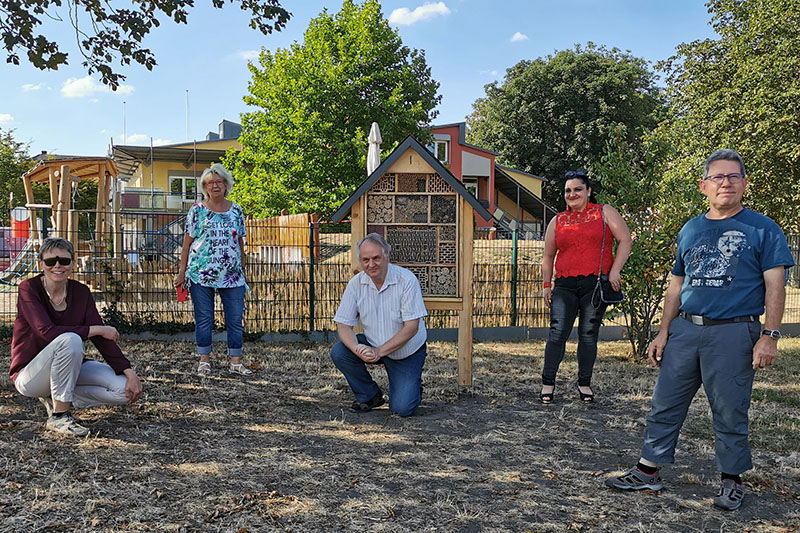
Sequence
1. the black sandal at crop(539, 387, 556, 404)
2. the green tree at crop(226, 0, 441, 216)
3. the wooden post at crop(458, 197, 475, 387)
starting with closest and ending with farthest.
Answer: the black sandal at crop(539, 387, 556, 404) < the wooden post at crop(458, 197, 475, 387) < the green tree at crop(226, 0, 441, 216)

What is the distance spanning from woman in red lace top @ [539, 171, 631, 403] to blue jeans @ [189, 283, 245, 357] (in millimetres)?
2886

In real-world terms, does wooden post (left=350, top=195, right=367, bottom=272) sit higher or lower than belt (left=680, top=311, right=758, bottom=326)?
higher

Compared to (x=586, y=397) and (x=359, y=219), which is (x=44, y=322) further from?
(x=586, y=397)

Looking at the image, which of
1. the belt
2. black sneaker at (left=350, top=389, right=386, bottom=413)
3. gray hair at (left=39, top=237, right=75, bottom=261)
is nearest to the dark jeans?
black sneaker at (left=350, top=389, right=386, bottom=413)

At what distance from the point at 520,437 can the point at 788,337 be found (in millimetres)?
7926

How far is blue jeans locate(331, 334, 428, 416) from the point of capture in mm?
4883

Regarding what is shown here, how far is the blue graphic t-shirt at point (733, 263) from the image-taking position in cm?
302

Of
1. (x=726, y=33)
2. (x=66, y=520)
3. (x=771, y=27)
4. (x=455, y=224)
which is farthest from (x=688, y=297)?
(x=726, y=33)

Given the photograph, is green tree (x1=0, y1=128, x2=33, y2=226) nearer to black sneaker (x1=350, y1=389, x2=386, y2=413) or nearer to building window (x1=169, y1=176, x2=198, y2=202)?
building window (x1=169, y1=176, x2=198, y2=202)

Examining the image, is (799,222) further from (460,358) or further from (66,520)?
(66,520)

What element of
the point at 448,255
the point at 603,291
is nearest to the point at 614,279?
the point at 603,291

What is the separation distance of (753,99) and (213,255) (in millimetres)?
16692

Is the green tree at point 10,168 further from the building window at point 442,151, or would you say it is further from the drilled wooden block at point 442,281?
the drilled wooden block at point 442,281

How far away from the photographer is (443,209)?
19.0ft
